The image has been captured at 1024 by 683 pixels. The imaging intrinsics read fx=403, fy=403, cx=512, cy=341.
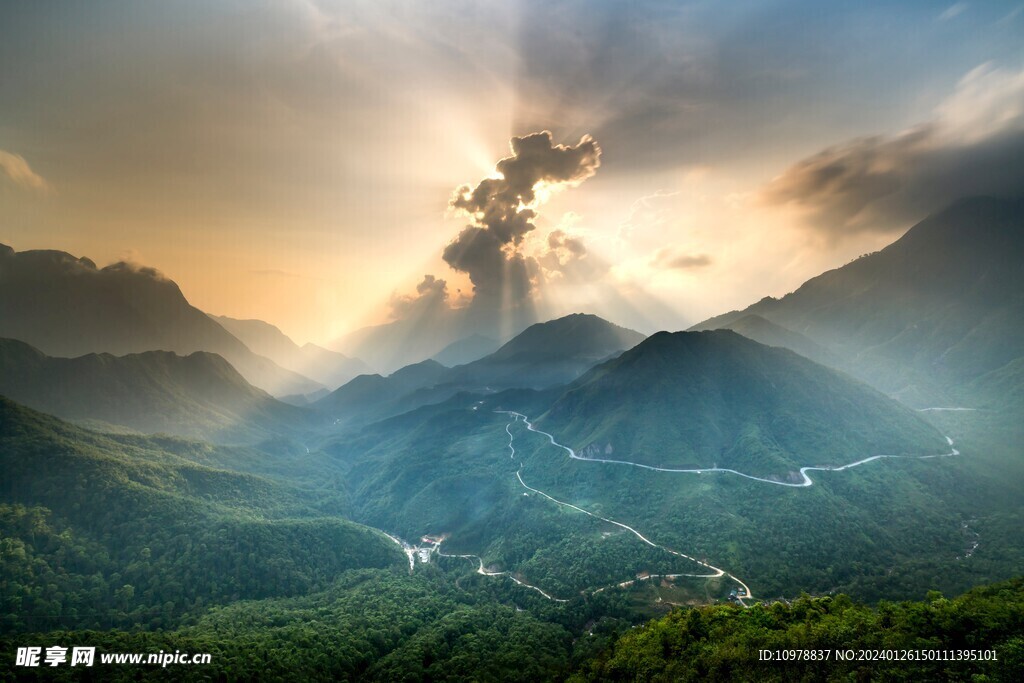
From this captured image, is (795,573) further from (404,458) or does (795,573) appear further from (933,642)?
(404,458)

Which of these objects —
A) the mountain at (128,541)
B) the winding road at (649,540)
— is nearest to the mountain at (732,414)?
the winding road at (649,540)

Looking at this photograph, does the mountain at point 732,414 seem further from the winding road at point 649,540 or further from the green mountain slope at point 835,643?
the green mountain slope at point 835,643

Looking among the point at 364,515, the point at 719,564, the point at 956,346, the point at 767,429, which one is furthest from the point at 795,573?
the point at 956,346

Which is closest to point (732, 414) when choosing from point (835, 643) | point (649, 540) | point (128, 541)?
point (649, 540)

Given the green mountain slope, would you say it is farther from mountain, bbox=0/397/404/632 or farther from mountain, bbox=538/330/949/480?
mountain, bbox=538/330/949/480

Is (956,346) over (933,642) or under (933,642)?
over

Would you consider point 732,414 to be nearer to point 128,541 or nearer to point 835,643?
point 835,643
